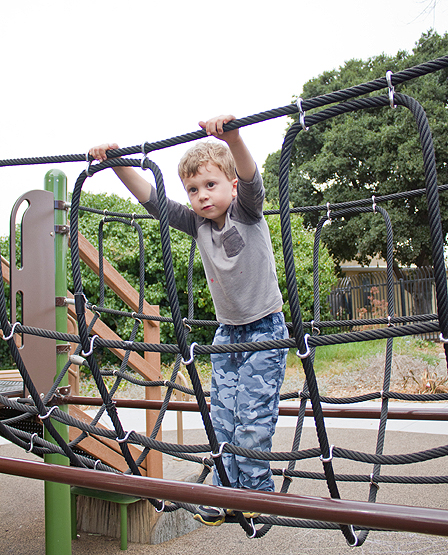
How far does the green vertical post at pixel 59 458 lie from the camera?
2.15m

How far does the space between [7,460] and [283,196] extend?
109cm

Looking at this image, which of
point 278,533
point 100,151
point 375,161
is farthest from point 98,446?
point 375,161

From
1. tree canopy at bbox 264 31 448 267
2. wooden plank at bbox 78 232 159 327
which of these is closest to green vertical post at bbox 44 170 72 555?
wooden plank at bbox 78 232 159 327

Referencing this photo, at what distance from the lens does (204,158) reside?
4.98ft

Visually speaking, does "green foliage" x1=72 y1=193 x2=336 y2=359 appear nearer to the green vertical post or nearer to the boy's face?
the green vertical post

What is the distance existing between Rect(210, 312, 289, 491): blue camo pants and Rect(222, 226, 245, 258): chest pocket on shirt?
248mm

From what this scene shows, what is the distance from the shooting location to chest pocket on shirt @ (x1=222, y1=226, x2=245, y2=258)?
1.62 metres

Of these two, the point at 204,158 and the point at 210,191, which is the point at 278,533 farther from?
the point at 204,158

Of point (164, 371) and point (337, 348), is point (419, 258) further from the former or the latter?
point (164, 371)

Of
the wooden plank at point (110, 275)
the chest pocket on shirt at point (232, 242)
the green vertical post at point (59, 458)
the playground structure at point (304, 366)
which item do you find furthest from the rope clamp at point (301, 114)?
the wooden plank at point (110, 275)

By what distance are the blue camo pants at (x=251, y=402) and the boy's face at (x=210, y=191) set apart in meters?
0.40

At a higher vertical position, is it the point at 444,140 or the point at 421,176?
the point at 444,140

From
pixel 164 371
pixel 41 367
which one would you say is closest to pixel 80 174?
pixel 41 367

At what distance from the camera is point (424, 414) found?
191 cm
